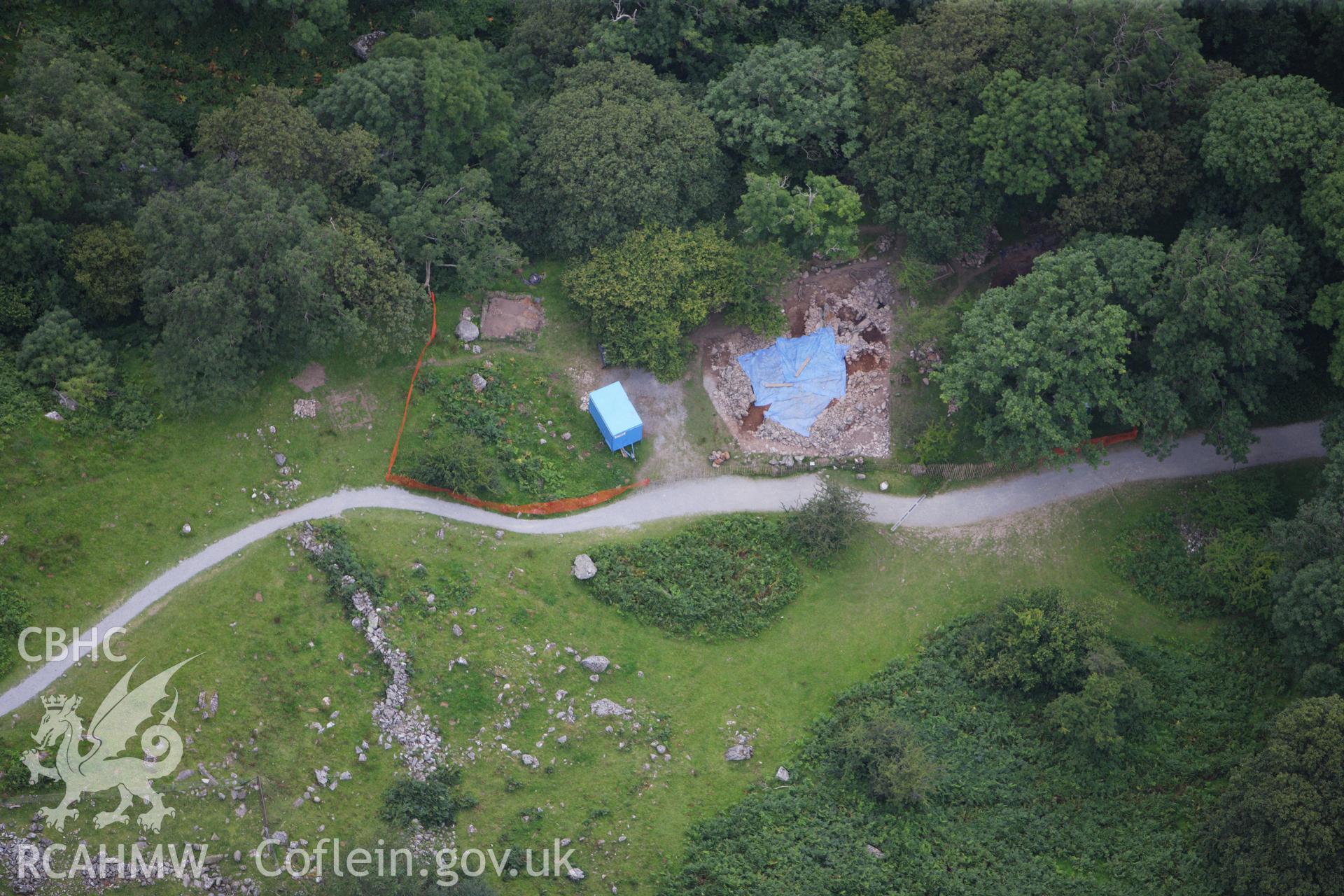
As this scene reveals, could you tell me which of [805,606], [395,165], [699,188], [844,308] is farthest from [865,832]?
[395,165]

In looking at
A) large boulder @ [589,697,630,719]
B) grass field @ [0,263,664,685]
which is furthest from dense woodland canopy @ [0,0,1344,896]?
large boulder @ [589,697,630,719]

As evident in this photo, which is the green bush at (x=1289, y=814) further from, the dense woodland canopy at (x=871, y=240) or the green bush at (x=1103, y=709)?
the green bush at (x=1103, y=709)

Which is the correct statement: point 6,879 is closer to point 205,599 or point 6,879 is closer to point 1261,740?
point 205,599

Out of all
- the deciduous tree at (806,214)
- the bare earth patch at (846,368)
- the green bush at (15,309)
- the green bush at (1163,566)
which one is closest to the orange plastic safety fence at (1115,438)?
the green bush at (1163,566)

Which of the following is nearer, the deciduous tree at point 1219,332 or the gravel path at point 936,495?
the deciduous tree at point 1219,332

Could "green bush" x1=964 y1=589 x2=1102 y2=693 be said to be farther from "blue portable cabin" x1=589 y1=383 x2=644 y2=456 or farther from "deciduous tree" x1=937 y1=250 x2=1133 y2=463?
"blue portable cabin" x1=589 y1=383 x2=644 y2=456

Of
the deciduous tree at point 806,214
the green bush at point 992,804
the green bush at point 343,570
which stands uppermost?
the deciduous tree at point 806,214

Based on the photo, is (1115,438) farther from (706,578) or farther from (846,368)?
(706,578)
